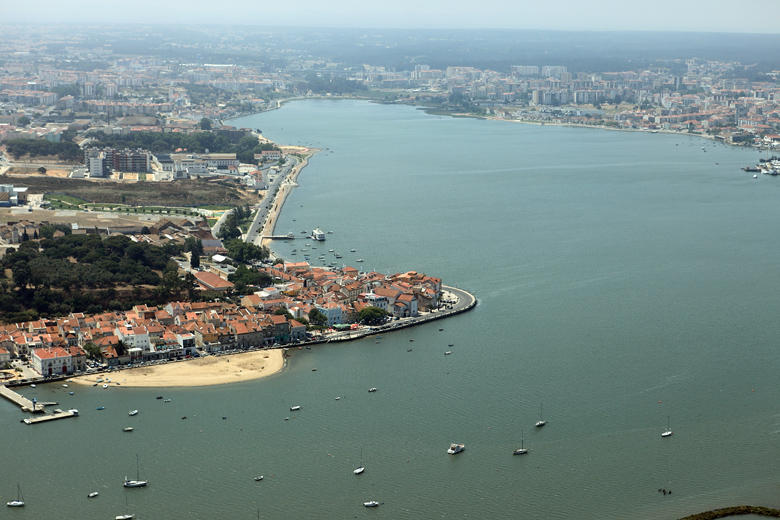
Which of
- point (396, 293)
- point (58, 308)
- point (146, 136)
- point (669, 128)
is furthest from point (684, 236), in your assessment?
point (669, 128)

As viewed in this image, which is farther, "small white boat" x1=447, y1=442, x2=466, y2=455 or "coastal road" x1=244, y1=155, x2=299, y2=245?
"coastal road" x1=244, y1=155, x2=299, y2=245

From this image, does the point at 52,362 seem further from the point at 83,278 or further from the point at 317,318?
the point at 317,318

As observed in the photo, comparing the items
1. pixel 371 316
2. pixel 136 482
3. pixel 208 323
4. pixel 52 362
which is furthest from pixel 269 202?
pixel 136 482

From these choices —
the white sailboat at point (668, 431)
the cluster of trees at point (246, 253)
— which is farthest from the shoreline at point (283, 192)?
the white sailboat at point (668, 431)

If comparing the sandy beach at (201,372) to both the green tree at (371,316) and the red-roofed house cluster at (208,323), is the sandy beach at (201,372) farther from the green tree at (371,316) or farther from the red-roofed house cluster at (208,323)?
the green tree at (371,316)

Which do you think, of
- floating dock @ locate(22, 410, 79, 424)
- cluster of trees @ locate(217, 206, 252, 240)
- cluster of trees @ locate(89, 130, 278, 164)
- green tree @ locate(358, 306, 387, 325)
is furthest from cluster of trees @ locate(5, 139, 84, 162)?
floating dock @ locate(22, 410, 79, 424)

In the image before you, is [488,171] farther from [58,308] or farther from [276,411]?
[276,411]

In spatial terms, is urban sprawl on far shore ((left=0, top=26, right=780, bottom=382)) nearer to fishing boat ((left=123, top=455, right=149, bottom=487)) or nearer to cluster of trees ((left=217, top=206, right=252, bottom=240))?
cluster of trees ((left=217, top=206, right=252, bottom=240))
